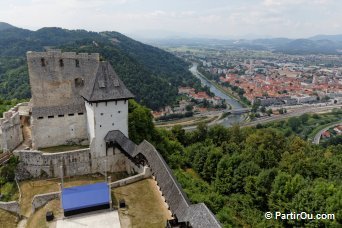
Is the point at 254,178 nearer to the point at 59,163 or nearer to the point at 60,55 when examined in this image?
the point at 59,163

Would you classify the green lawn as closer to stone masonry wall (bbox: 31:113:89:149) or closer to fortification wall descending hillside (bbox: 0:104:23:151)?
fortification wall descending hillside (bbox: 0:104:23:151)

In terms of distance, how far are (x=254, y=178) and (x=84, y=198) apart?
21.6 m

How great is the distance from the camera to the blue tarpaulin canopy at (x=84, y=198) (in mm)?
24797

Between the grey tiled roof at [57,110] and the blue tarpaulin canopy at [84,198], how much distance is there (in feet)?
37.4

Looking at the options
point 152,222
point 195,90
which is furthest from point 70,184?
point 195,90

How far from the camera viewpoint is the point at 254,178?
39.3m

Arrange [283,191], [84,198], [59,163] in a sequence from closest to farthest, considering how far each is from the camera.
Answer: [84,198] → [59,163] → [283,191]

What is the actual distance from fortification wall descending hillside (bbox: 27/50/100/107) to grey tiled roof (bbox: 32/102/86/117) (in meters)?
1.41

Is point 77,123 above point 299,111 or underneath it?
above

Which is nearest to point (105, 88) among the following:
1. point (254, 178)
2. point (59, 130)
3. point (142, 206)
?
point (59, 130)

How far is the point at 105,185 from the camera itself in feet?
86.9

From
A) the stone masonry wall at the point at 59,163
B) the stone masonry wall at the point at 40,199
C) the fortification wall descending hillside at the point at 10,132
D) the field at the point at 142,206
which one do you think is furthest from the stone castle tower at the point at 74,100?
the stone masonry wall at the point at 40,199

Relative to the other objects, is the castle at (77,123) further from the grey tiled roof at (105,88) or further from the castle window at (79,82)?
the castle window at (79,82)

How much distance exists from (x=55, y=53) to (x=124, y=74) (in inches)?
3521
